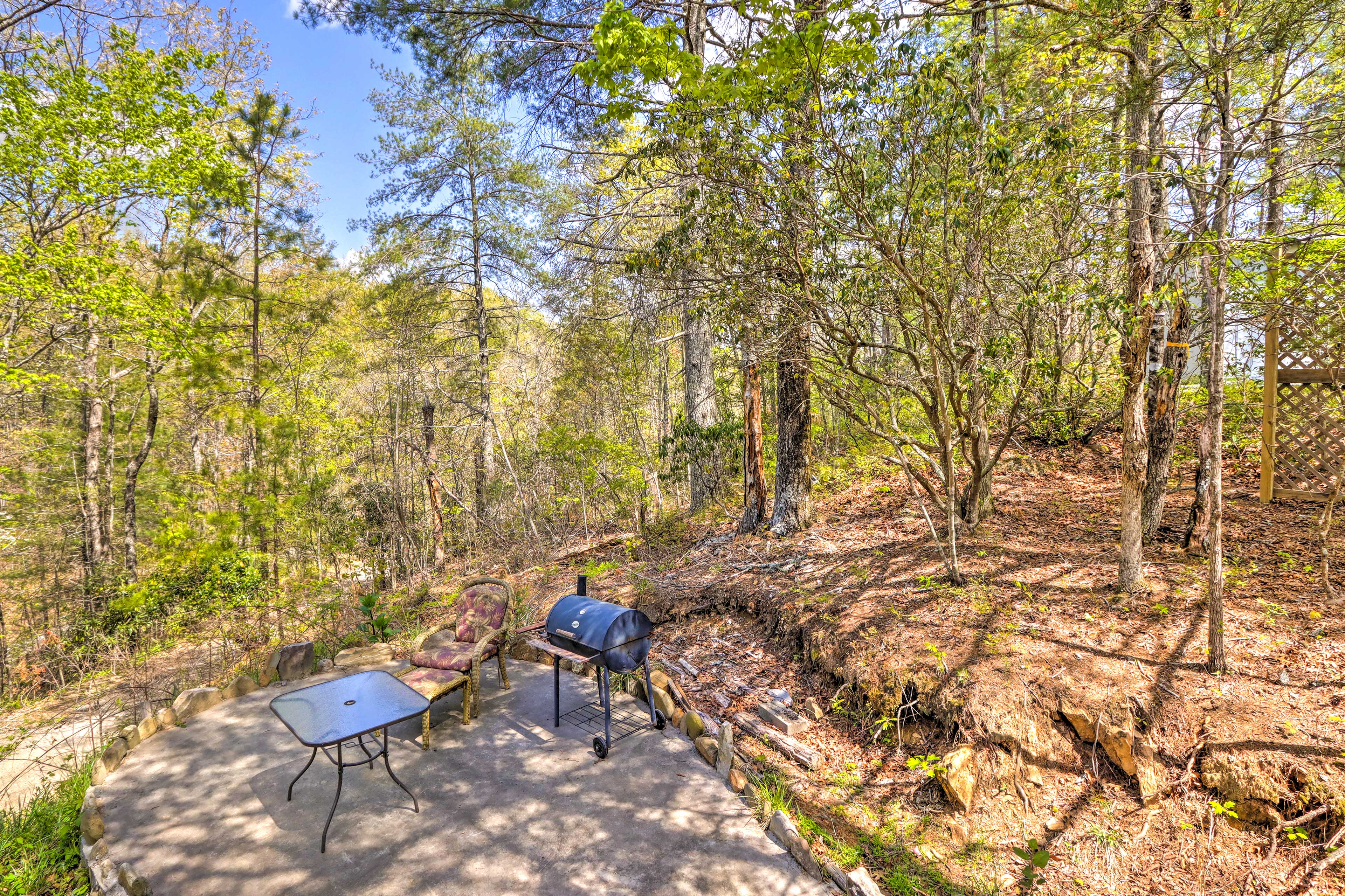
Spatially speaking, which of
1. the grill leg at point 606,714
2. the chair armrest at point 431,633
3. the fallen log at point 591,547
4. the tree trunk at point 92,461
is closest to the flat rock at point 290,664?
the chair armrest at point 431,633

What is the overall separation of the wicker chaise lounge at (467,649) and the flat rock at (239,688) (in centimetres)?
137

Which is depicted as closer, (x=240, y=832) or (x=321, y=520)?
A: (x=240, y=832)

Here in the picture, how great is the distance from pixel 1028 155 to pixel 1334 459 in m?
4.15

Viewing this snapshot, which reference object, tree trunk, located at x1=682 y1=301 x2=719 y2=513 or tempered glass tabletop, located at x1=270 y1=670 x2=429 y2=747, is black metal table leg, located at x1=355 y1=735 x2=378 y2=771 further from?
tree trunk, located at x1=682 y1=301 x2=719 y2=513

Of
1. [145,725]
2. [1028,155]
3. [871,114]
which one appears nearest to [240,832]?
[145,725]

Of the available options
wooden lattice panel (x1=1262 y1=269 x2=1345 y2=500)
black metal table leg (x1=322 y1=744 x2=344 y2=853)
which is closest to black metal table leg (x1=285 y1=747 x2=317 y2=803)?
black metal table leg (x1=322 y1=744 x2=344 y2=853)

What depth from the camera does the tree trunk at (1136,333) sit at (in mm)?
4109

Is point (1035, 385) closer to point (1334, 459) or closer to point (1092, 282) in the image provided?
point (1092, 282)

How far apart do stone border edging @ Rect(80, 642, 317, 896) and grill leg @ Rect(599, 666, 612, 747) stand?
2.31m

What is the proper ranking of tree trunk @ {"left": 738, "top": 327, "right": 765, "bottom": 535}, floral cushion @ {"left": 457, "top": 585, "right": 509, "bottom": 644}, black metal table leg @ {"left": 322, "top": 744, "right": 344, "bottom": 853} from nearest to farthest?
1. black metal table leg @ {"left": 322, "top": 744, "right": 344, "bottom": 853}
2. floral cushion @ {"left": 457, "top": 585, "right": 509, "bottom": 644}
3. tree trunk @ {"left": 738, "top": 327, "right": 765, "bottom": 535}

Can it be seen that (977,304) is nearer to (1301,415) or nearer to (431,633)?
(1301,415)

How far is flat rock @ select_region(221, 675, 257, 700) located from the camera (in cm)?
473

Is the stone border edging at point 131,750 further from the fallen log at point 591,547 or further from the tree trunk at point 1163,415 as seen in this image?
the tree trunk at point 1163,415

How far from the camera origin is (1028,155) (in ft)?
13.9
